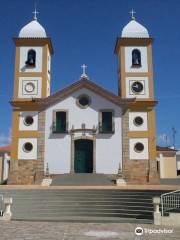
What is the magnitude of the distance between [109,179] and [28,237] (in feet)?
49.1

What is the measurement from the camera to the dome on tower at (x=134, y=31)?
90.8 feet

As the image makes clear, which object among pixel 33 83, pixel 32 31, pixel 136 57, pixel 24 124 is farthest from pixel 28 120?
pixel 136 57

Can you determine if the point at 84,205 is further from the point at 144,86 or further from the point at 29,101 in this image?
the point at 144,86

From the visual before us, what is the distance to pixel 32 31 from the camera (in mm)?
27922

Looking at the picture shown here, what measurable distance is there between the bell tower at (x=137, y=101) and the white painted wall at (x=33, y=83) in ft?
20.1

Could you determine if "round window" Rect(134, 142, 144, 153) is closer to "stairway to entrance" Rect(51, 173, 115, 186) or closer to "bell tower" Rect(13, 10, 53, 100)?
"stairway to entrance" Rect(51, 173, 115, 186)

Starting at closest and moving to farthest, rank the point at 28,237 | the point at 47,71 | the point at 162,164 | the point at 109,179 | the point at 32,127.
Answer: the point at 28,237, the point at 109,179, the point at 32,127, the point at 47,71, the point at 162,164

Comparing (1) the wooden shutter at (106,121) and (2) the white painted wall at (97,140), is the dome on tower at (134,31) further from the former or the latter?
(1) the wooden shutter at (106,121)

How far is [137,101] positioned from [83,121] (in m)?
4.21

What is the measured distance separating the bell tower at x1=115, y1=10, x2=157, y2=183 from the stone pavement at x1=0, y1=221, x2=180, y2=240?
13108mm

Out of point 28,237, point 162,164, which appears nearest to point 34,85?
point 162,164

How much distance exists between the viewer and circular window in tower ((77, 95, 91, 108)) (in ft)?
85.7

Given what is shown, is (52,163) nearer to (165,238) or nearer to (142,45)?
(142,45)

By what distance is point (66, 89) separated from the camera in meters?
26.1
